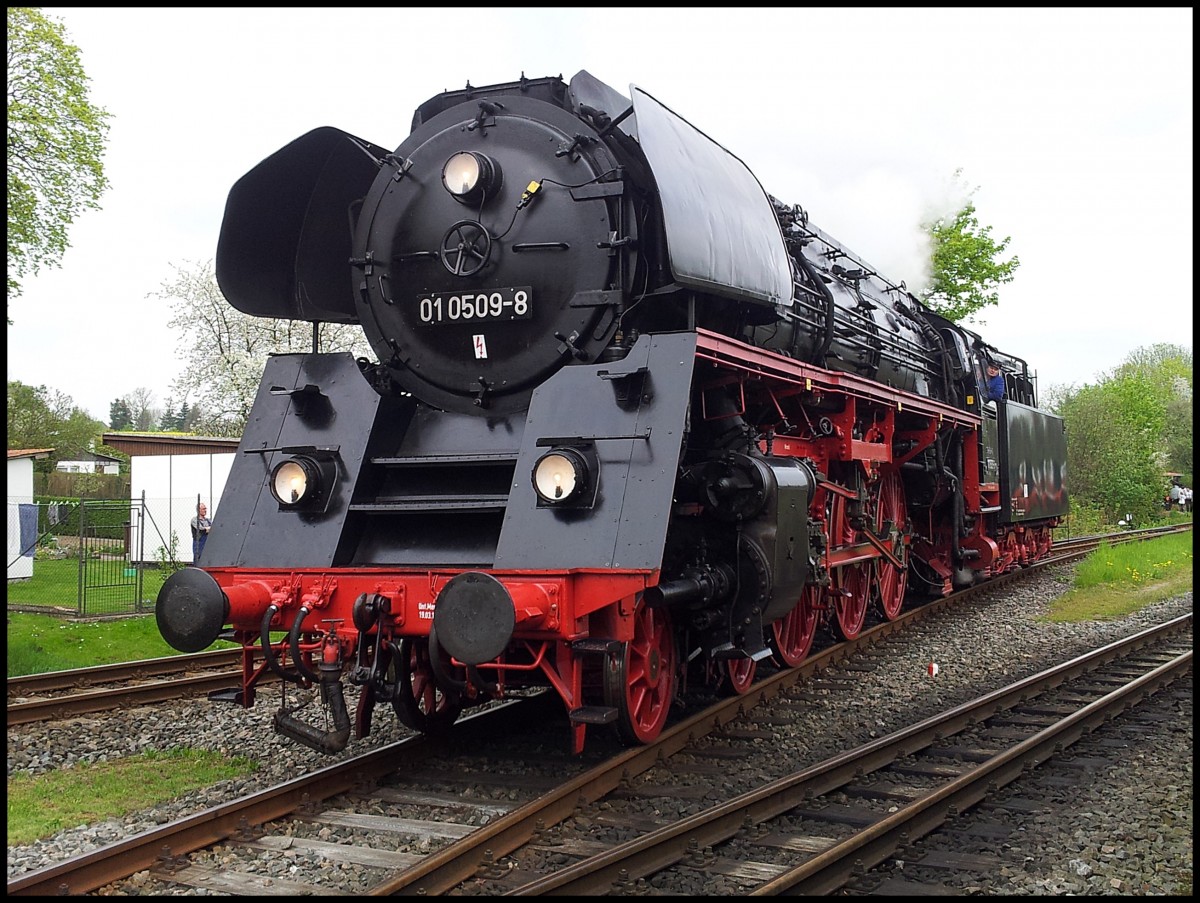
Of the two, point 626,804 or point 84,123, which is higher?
point 84,123

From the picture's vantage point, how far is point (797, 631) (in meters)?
7.77

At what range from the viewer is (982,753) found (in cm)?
561

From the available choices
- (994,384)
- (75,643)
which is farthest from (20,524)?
(994,384)

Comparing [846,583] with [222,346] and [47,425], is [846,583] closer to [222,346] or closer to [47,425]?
[222,346]

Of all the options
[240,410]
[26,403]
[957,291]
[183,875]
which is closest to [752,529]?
[183,875]

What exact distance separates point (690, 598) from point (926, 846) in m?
1.63

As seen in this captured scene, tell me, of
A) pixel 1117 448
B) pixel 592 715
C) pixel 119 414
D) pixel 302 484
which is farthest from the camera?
pixel 119 414

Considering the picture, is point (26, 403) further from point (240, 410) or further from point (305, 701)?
point (305, 701)

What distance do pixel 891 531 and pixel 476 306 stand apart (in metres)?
5.46

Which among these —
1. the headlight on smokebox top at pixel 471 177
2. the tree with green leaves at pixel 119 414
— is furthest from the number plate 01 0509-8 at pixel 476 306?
the tree with green leaves at pixel 119 414

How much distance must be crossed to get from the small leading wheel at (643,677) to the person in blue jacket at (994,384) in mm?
8807

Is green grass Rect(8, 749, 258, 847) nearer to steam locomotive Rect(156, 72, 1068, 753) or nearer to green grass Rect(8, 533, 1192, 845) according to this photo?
green grass Rect(8, 533, 1192, 845)

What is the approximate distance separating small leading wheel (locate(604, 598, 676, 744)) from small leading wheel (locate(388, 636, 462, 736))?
2.98 ft

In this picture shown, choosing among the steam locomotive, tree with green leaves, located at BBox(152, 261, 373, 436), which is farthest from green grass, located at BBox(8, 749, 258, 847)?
tree with green leaves, located at BBox(152, 261, 373, 436)
